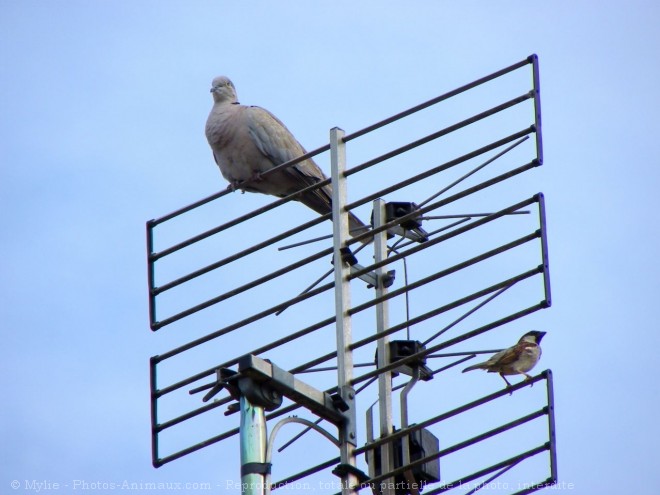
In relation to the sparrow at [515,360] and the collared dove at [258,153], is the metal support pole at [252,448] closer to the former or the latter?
the sparrow at [515,360]

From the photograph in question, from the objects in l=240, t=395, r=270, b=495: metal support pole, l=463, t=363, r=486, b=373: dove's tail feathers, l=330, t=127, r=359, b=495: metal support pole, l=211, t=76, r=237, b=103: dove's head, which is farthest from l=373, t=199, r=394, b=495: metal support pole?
l=211, t=76, r=237, b=103: dove's head

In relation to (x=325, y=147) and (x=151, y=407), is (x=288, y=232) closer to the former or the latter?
(x=325, y=147)

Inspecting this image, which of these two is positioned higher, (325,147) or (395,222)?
(325,147)

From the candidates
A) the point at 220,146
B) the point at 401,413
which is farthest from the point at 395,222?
the point at 220,146

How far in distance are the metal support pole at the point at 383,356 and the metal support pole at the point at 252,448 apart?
156 cm

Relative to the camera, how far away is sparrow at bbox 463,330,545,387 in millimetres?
8766

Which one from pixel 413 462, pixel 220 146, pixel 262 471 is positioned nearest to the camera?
pixel 262 471

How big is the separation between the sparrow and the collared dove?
3.45 meters

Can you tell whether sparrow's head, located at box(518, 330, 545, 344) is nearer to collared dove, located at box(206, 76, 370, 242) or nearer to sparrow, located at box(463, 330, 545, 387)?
sparrow, located at box(463, 330, 545, 387)

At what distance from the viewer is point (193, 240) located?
9.02 m

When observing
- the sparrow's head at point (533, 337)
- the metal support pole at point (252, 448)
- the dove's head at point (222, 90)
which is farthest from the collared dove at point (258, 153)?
the metal support pole at point (252, 448)

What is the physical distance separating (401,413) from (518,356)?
100cm

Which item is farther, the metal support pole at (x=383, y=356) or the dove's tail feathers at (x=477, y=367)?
the dove's tail feathers at (x=477, y=367)

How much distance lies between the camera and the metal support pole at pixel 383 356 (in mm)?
8039
